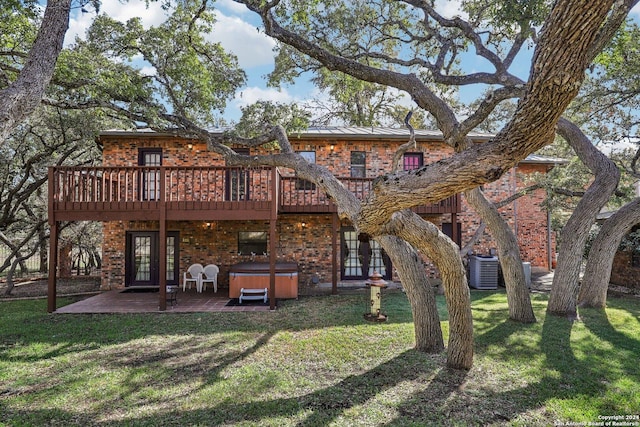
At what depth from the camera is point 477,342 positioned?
589 centimetres

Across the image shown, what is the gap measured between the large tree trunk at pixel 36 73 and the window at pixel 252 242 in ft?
25.1

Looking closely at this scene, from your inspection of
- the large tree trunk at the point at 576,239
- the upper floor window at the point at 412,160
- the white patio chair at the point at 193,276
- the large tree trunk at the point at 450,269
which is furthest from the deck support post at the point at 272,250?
the large tree trunk at the point at 576,239

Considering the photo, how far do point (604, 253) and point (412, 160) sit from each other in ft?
21.3

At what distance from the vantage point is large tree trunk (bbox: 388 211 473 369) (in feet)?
14.3

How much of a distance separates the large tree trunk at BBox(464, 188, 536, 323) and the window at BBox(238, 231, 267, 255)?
713 centimetres

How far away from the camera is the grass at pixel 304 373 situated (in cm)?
367

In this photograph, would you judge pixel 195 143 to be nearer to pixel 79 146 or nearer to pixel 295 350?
pixel 79 146

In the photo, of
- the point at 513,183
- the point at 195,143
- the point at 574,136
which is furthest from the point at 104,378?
the point at 513,183

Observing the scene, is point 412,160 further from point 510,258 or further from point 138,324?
point 138,324

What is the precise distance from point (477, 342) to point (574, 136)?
538cm

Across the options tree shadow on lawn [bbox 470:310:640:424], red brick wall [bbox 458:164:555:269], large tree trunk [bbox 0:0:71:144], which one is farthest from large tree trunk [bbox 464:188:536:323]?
large tree trunk [bbox 0:0:71:144]

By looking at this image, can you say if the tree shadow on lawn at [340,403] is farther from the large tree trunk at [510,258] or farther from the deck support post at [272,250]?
the deck support post at [272,250]

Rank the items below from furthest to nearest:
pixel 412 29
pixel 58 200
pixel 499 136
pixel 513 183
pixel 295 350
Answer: pixel 513 183
pixel 412 29
pixel 58 200
pixel 295 350
pixel 499 136

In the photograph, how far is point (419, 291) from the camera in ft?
17.1
